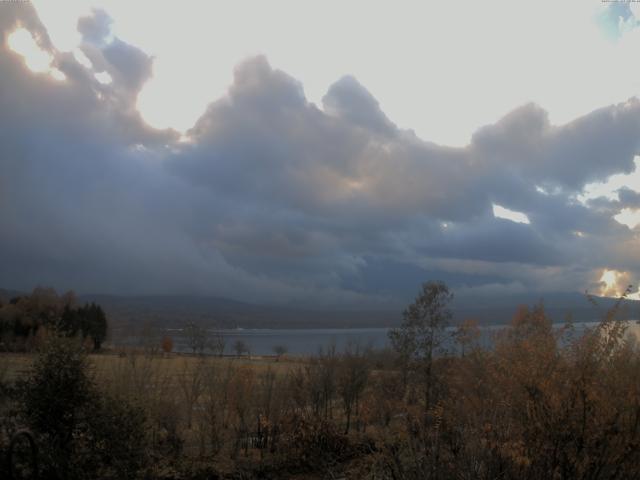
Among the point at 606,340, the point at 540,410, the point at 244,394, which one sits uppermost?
the point at 606,340

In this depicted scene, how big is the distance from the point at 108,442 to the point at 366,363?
48.9ft

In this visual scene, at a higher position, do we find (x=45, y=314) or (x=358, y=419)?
(x=45, y=314)

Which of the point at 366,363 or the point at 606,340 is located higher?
the point at 606,340

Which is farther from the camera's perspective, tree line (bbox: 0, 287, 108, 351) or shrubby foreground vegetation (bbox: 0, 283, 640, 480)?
tree line (bbox: 0, 287, 108, 351)

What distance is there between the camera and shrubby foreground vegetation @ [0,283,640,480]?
792cm

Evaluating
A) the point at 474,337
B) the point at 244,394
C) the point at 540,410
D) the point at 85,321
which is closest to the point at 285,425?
the point at 244,394

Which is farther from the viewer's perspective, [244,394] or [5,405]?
[244,394]

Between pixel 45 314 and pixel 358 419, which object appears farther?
pixel 45 314

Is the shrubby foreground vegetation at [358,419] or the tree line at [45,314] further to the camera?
the tree line at [45,314]

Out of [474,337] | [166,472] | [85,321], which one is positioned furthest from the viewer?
[85,321]

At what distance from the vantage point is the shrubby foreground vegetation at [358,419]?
792cm

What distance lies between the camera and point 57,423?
11188 mm

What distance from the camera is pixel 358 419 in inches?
864

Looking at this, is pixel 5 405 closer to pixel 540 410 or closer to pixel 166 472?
pixel 166 472
